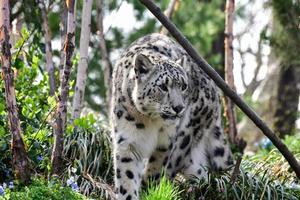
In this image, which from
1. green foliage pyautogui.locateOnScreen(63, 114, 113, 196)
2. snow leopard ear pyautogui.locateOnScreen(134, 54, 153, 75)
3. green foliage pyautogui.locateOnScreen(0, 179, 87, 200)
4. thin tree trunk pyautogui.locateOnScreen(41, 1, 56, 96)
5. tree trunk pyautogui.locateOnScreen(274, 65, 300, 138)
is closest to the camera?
green foliage pyautogui.locateOnScreen(0, 179, 87, 200)

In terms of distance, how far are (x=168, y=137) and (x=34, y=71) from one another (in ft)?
4.87

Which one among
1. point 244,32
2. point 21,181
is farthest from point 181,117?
point 244,32

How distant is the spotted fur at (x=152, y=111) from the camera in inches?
307

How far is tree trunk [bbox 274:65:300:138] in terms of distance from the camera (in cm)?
1723

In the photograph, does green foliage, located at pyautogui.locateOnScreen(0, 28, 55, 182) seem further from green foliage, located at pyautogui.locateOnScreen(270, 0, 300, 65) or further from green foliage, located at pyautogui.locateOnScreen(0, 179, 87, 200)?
green foliage, located at pyautogui.locateOnScreen(270, 0, 300, 65)

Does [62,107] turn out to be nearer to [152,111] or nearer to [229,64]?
[152,111]

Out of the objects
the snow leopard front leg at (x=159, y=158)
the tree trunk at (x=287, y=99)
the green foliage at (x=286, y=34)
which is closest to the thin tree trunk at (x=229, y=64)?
the green foliage at (x=286, y=34)

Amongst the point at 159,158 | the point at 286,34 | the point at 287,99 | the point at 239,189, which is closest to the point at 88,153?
the point at 159,158

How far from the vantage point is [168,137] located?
317 inches

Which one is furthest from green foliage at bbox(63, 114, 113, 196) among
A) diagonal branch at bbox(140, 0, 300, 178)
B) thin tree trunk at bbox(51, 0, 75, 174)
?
diagonal branch at bbox(140, 0, 300, 178)

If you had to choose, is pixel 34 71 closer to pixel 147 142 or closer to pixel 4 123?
pixel 4 123

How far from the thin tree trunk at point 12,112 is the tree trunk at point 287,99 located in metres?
10.2

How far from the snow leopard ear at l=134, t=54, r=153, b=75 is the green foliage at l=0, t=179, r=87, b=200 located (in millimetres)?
1540

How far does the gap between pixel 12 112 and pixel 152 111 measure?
4.76 ft
